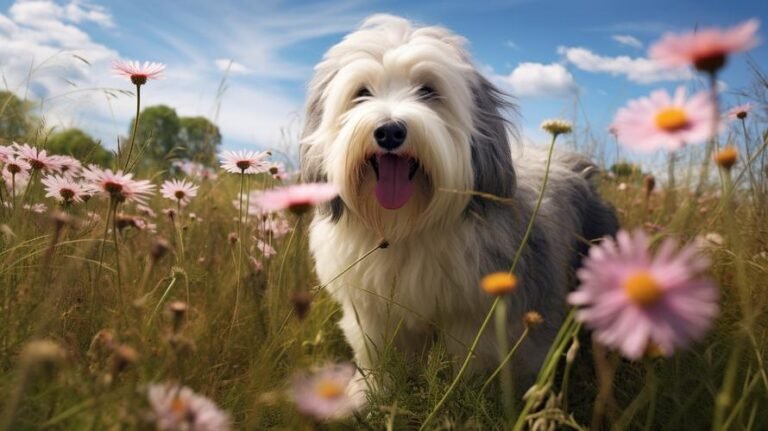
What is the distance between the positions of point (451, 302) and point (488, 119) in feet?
2.67

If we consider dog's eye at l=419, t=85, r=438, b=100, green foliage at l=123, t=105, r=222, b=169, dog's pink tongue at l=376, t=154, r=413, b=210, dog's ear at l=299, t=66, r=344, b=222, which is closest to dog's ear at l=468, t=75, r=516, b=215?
dog's eye at l=419, t=85, r=438, b=100

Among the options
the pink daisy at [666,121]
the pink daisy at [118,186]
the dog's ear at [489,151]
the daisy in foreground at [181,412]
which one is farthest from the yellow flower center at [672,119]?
the dog's ear at [489,151]

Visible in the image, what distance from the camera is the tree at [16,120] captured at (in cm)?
392

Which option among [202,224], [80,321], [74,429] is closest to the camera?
[74,429]

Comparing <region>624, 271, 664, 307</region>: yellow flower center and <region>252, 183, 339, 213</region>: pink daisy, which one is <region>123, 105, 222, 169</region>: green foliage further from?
<region>624, 271, 664, 307</region>: yellow flower center

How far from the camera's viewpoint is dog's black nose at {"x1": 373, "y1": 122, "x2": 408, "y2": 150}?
2.30 meters

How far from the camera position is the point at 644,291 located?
0.82 m

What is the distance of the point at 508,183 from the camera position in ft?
8.92

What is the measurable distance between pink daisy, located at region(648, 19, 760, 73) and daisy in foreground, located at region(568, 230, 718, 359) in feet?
0.95

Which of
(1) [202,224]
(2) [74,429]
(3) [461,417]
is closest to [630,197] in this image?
(1) [202,224]

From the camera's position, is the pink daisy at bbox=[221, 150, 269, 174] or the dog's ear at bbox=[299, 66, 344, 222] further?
the dog's ear at bbox=[299, 66, 344, 222]

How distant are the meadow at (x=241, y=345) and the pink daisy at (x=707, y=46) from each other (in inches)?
11.4

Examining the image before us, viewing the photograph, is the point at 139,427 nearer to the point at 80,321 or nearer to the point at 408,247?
the point at 80,321

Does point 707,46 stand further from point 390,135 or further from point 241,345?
point 241,345
